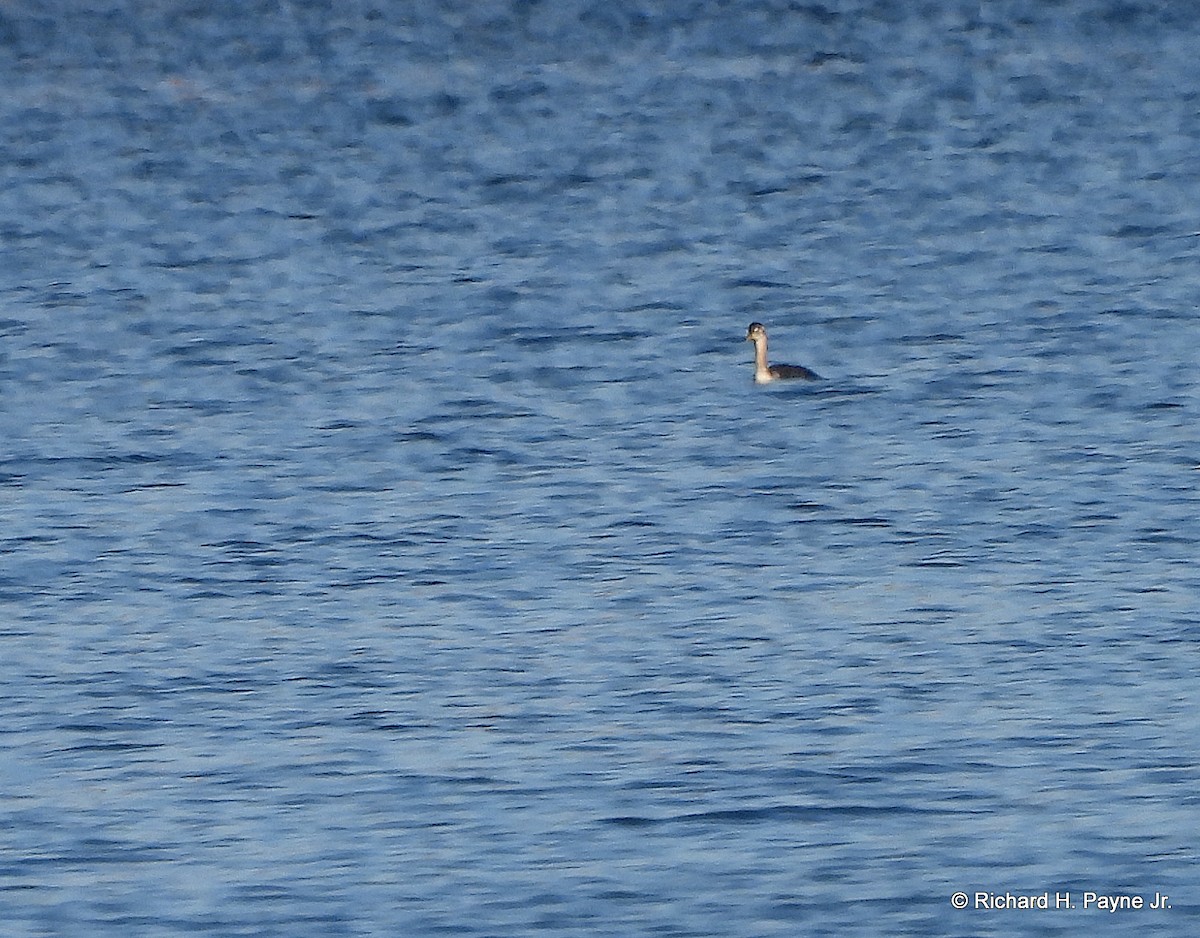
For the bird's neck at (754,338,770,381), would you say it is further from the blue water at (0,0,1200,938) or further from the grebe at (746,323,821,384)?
the blue water at (0,0,1200,938)

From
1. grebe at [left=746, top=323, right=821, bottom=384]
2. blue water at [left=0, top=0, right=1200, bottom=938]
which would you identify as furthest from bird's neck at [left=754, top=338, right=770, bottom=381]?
blue water at [left=0, top=0, right=1200, bottom=938]

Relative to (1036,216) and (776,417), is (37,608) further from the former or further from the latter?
(1036,216)

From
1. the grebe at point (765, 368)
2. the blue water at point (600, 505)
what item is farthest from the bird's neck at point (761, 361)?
the blue water at point (600, 505)

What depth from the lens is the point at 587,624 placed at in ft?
64.1

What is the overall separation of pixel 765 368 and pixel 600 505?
5.04 meters

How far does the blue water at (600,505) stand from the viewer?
619 inches

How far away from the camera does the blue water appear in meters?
15.7

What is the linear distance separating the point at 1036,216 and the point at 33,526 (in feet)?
54.2

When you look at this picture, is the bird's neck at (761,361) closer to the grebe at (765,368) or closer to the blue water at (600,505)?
the grebe at (765,368)

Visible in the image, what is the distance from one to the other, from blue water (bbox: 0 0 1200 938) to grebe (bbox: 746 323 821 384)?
28cm

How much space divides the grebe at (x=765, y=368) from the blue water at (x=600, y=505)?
0.93 feet

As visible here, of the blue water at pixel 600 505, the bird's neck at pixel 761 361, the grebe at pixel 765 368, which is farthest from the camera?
the bird's neck at pixel 761 361

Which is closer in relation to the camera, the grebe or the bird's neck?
the grebe

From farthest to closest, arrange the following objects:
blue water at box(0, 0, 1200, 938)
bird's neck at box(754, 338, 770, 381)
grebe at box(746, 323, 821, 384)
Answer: bird's neck at box(754, 338, 770, 381) → grebe at box(746, 323, 821, 384) → blue water at box(0, 0, 1200, 938)
